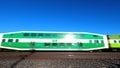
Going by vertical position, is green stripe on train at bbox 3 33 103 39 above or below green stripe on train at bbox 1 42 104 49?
above

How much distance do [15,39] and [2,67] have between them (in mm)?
16135

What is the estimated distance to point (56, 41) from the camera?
79.7 ft

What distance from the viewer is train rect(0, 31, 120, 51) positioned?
76.6 ft

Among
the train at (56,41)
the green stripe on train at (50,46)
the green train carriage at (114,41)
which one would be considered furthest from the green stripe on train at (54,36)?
the green train carriage at (114,41)

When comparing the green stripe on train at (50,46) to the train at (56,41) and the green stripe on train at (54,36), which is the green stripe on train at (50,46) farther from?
the green stripe on train at (54,36)

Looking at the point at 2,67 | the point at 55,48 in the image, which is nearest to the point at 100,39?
the point at 55,48

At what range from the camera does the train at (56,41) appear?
76.6ft

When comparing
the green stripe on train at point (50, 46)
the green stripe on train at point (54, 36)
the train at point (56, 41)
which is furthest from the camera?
the green stripe on train at point (54, 36)

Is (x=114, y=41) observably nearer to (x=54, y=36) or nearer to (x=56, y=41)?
(x=56, y=41)

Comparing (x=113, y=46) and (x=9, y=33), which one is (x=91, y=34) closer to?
(x=113, y=46)

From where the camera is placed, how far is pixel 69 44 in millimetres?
24516

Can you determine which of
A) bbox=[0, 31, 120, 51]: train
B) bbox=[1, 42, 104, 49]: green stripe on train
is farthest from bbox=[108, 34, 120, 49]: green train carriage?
bbox=[1, 42, 104, 49]: green stripe on train

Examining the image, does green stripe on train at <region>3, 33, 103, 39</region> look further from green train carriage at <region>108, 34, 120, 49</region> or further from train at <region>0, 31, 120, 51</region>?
green train carriage at <region>108, 34, 120, 49</region>

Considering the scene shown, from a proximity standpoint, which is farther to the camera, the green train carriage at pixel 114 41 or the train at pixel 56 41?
the green train carriage at pixel 114 41
